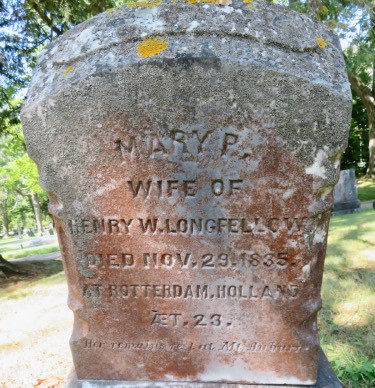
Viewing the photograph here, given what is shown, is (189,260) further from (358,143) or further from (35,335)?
(358,143)

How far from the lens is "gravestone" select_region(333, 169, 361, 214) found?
1132 centimetres

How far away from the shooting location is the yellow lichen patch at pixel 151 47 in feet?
5.83

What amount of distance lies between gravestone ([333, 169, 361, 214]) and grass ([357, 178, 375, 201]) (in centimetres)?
465

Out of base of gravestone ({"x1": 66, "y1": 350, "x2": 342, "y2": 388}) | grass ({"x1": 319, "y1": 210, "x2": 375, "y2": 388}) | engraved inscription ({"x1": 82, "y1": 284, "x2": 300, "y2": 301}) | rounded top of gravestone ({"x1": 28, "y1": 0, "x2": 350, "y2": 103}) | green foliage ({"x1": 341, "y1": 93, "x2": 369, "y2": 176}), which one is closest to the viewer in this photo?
rounded top of gravestone ({"x1": 28, "y1": 0, "x2": 350, "y2": 103})

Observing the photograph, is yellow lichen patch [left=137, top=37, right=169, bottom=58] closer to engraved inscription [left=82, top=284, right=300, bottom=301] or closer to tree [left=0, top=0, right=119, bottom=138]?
engraved inscription [left=82, top=284, right=300, bottom=301]

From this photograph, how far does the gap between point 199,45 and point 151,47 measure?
0.22 metres

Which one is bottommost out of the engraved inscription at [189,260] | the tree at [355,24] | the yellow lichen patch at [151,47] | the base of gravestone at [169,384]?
the base of gravestone at [169,384]

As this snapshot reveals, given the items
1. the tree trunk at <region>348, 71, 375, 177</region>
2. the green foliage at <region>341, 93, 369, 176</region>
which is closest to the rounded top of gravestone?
the tree trunk at <region>348, 71, 375, 177</region>

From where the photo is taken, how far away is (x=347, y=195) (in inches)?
449

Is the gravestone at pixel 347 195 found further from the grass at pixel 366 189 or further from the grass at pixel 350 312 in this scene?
the grass at pixel 350 312

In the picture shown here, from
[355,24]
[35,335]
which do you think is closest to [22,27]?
[35,335]

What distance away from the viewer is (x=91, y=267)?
2.17 m

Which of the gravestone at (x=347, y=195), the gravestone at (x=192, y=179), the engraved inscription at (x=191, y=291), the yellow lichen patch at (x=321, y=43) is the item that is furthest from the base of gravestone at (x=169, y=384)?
the gravestone at (x=347, y=195)

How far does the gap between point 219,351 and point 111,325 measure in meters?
0.66
